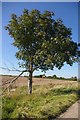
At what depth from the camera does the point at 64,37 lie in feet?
74.8

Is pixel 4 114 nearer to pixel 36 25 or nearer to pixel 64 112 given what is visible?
pixel 64 112

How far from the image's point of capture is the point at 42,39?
22547 mm

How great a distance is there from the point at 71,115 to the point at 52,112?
2.94 feet

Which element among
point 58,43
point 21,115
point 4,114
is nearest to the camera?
point 21,115

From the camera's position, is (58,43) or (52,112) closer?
(52,112)

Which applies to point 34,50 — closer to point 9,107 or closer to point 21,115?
point 9,107

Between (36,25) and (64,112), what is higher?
(36,25)

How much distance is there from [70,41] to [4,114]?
12014mm

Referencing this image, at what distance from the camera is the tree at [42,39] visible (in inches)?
864

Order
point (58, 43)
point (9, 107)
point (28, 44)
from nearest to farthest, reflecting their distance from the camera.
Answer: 1. point (9, 107)
2. point (58, 43)
3. point (28, 44)

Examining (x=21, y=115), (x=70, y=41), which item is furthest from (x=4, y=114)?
(x=70, y=41)

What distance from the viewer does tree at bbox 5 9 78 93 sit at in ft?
72.0

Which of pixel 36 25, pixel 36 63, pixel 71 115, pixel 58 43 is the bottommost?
pixel 71 115

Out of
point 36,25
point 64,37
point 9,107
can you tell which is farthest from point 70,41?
point 9,107
